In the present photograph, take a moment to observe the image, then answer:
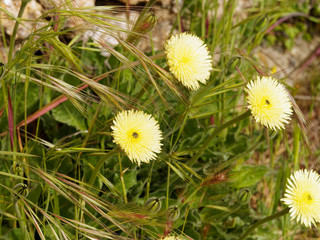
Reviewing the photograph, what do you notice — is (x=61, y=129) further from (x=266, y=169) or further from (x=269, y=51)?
(x=269, y=51)

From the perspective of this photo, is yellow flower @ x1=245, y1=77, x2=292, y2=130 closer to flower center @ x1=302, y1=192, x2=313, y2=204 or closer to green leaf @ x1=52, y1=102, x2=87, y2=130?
flower center @ x1=302, y1=192, x2=313, y2=204

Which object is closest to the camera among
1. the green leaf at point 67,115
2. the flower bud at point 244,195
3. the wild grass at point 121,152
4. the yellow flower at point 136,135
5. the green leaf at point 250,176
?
the yellow flower at point 136,135

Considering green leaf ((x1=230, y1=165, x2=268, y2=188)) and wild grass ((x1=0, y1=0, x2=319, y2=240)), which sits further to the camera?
green leaf ((x1=230, y1=165, x2=268, y2=188))

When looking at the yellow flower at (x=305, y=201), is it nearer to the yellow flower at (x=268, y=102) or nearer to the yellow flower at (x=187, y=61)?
the yellow flower at (x=268, y=102)

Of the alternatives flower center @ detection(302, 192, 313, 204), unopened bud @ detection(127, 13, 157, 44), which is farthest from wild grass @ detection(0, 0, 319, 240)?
flower center @ detection(302, 192, 313, 204)

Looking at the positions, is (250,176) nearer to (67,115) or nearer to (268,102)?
(268,102)

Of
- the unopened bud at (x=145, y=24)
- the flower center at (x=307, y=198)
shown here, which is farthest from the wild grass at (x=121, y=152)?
the flower center at (x=307, y=198)

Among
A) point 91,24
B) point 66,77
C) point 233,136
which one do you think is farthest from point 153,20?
point 233,136
